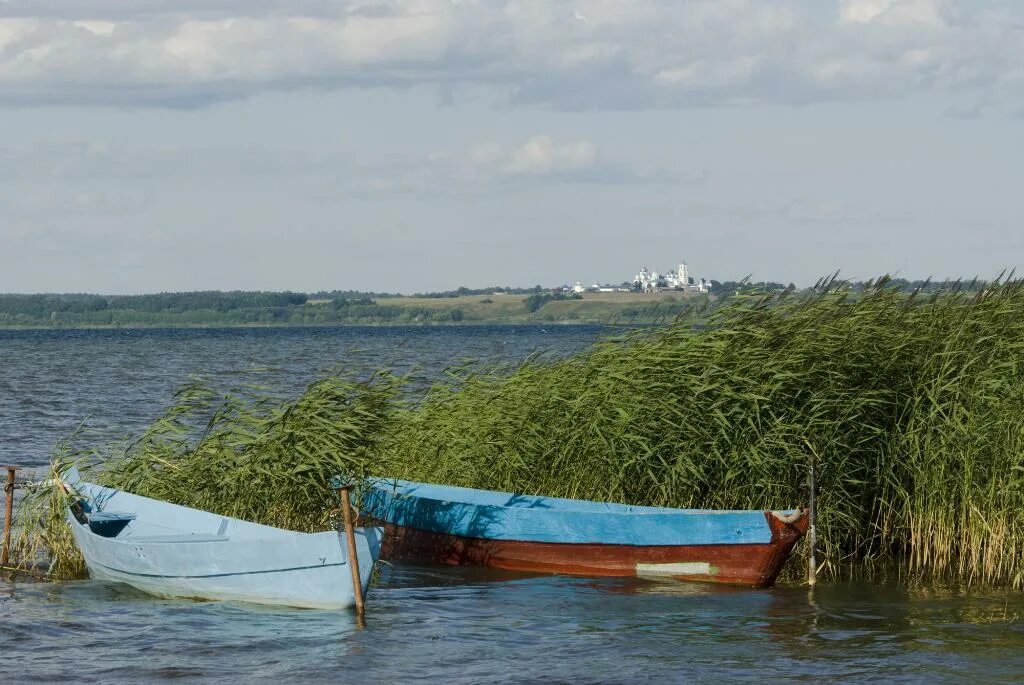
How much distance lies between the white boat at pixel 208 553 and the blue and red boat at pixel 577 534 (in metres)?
2.45

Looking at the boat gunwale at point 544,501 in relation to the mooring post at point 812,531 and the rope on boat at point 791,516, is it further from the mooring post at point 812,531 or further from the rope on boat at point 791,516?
the mooring post at point 812,531

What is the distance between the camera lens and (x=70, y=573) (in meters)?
16.5

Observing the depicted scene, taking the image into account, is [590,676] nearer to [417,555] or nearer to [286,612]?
[286,612]

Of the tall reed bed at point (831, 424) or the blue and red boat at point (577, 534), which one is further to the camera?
the tall reed bed at point (831, 424)

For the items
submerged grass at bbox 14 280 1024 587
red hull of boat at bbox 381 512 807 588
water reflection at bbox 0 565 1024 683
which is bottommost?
water reflection at bbox 0 565 1024 683

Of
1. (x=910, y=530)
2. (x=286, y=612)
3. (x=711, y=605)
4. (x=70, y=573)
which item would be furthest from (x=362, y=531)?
(x=910, y=530)

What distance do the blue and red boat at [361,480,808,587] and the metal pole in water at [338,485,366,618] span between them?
2.75m

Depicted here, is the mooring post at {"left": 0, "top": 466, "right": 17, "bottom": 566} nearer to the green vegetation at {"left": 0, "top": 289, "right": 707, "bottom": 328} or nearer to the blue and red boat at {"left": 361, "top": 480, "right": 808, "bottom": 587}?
the blue and red boat at {"left": 361, "top": 480, "right": 808, "bottom": 587}

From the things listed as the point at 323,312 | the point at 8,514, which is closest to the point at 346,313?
the point at 323,312

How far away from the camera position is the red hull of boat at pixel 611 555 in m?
14.6

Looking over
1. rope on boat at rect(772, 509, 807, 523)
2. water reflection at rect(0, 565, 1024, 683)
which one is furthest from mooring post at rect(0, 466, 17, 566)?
rope on boat at rect(772, 509, 807, 523)

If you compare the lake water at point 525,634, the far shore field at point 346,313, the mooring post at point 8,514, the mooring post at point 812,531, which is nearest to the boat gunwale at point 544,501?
the mooring post at point 812,531

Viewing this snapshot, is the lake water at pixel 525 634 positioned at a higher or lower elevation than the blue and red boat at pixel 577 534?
lower

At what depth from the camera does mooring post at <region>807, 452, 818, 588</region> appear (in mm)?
14320
